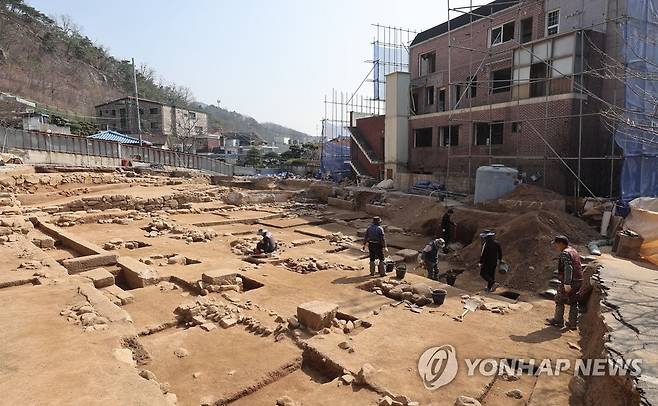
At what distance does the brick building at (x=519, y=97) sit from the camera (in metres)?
14.3

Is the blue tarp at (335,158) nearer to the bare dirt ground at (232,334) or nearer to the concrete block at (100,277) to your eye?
the bare dirt ground at (232,334)

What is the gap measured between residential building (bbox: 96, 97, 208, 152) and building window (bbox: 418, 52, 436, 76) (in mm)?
29453

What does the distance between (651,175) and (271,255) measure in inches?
426

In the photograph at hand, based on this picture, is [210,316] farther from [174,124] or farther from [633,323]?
[174,124]

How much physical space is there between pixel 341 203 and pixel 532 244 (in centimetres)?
1124

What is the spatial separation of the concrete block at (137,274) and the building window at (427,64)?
20.5 m

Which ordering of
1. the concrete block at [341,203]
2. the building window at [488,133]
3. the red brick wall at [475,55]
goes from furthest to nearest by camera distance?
the concrete block at [341,203]
the building window at [488,133]
the red brick wall at [475,55]

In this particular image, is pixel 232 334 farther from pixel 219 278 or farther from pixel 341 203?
pixel 341 203

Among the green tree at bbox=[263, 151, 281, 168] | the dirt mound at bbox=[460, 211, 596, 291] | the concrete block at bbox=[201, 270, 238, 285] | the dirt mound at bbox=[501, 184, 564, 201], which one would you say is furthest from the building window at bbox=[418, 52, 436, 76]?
the green tree at bbox=[263, 151, 281, 168]

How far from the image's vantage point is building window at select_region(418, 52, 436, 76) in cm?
2368

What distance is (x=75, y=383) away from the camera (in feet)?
12.0

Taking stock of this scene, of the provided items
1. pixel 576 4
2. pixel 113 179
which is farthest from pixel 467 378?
pixel 113 179

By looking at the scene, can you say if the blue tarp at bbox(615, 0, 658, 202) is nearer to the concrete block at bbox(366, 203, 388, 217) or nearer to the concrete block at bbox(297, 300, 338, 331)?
the concrete block at bbox(366, 203, 388, 217)

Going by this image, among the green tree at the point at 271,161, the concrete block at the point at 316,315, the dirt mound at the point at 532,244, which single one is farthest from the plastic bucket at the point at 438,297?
the green tree at the point at 271,161
